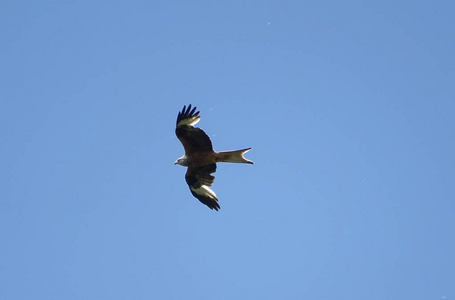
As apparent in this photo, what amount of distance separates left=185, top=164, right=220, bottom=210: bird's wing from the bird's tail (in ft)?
2.32

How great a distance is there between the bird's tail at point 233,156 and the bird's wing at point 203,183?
707mm

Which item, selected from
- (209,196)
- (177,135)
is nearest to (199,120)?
(177,135)

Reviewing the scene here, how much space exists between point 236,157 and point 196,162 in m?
1.16

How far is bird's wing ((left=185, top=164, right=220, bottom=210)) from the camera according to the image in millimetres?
17812

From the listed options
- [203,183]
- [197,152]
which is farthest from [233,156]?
[203,183]

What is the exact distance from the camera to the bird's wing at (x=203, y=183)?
17812mm

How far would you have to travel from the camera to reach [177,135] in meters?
17.2

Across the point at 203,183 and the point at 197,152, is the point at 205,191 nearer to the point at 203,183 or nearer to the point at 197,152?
the point at 203,183

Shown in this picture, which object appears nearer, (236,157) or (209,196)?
(236,157)

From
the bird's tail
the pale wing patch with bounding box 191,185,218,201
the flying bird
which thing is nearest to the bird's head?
the flying bird

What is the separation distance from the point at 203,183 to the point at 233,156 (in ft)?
5.21

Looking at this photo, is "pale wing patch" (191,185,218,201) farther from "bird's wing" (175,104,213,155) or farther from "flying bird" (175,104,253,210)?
"bird's wing" (175,104,213,155)

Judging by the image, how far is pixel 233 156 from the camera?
16844mm

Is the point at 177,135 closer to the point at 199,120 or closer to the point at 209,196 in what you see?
the point at 199,120
